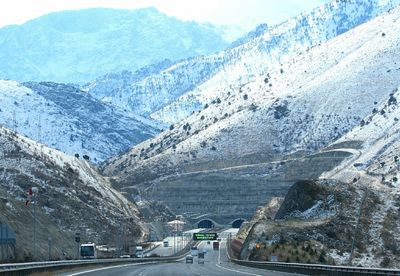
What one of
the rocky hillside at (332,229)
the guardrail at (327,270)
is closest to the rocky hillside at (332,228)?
the rocky hillside at (332,229)

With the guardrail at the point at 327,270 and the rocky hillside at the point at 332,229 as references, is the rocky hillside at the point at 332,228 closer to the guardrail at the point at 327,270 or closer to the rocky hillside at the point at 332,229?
the rocky hillside at the point at 332,229

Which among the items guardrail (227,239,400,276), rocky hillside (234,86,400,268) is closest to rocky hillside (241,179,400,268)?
rocky hillside (234,86,400,268)

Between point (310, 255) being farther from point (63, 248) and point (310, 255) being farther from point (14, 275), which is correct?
point (14, 275)

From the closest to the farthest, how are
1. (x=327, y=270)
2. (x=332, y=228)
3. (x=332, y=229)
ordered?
(x=327, y=270)
(x=332, y=229)
(x=332, y=228)

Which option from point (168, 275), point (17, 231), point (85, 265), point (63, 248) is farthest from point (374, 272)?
point (63, 248)

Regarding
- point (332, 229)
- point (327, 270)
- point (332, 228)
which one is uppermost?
point (332, 228)

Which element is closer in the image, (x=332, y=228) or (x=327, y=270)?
(x=327, y=270)

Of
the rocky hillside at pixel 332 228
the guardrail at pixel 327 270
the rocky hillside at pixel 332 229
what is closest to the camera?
the guardrail at pixel 327 270

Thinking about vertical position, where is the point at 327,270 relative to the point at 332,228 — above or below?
below

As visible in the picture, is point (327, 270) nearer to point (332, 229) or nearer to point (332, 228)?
point (332, 229)

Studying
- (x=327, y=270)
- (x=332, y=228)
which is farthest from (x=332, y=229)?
(x=327, y=270)

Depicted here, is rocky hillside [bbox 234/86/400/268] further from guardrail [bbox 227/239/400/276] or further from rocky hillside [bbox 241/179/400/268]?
guardrail [bbox 227/239/400/276]

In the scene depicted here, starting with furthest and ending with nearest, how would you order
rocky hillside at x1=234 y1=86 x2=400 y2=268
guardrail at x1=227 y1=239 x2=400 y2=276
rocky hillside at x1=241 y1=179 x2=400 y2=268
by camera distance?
rocky hillside at x1=234 y1=86 x2=400 y2=268, rocky hillside at x1=241 y1=179 x2=400 y2=268, guardrail at x1=227 y1=239 x2=400 y2=276

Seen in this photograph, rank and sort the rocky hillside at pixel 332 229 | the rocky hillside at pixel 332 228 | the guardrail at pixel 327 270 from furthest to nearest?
the rocky hillside at pixel 332 228
the rocky hillside at pixel 332 229
the guardrail at pixel 327 270
